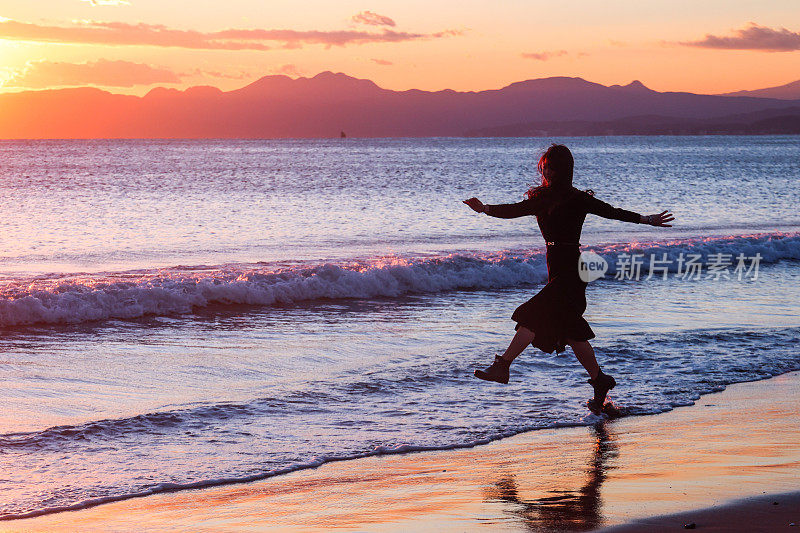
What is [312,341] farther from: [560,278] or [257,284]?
[560,278]

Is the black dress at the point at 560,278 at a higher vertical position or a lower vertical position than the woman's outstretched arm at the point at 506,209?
lower

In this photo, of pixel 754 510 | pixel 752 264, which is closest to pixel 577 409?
pixel 754 510

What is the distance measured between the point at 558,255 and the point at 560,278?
0.17 meters

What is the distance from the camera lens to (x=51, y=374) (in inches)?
333

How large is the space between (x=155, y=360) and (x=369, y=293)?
5.88 metres

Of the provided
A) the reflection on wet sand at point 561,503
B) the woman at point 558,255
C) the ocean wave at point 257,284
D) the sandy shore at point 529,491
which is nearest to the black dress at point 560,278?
the woman at point 558,255

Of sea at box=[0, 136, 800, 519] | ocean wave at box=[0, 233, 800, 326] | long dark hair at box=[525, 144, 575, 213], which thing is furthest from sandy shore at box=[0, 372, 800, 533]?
ocean wave at box=[0, 233, 800, 326]

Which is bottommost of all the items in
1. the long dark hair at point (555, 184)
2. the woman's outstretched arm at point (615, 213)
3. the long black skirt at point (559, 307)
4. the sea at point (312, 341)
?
the sea at point (312, 341)

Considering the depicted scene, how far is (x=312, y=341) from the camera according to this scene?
10.3m

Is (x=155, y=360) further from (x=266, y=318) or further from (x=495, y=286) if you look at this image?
(x=495, y=286)

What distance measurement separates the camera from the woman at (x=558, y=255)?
6398 mm

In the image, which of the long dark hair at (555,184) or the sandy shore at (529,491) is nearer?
the sandy shore at (529,491)

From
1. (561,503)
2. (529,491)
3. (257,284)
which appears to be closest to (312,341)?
(257,284)

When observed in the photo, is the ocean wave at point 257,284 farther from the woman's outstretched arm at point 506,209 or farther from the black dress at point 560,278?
the woman's outstretched arm at point 506,209
